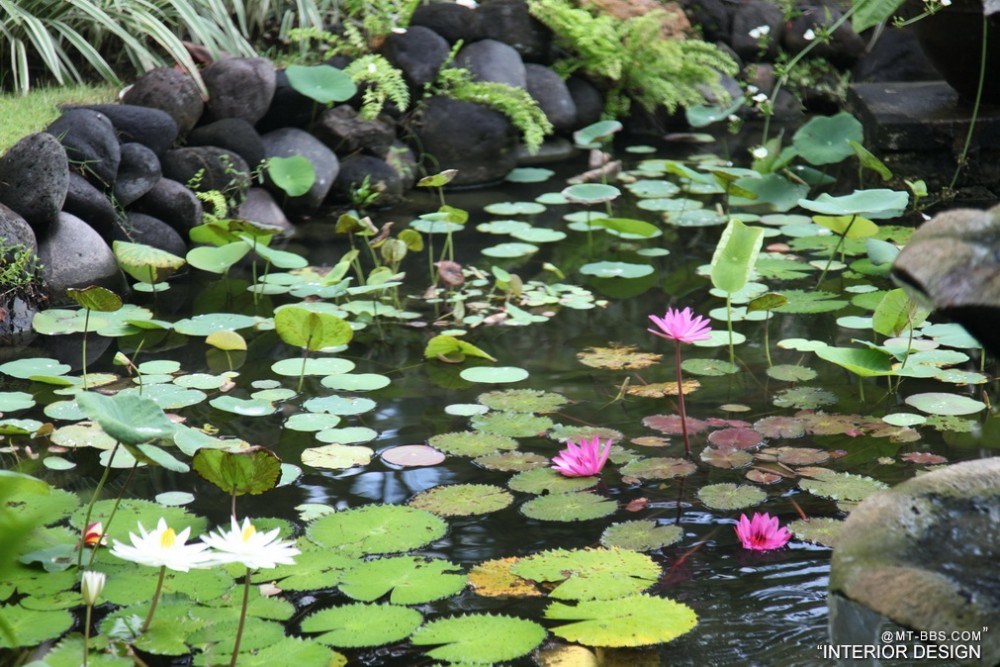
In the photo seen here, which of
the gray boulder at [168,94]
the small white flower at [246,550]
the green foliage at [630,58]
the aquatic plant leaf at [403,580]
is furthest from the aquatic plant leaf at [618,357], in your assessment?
the green foliage at [630,58]

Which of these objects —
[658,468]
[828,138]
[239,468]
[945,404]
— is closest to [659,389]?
[658,468]

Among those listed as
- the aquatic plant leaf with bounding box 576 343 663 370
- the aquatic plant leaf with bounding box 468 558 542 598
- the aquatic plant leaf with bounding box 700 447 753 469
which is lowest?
the aquatic plant leaf with bounding box 576 343 663 370

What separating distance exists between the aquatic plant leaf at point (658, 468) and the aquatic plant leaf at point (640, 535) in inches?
9.4

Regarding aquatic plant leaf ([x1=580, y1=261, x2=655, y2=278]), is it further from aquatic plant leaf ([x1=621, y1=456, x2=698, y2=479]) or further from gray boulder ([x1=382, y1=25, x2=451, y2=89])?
gray boulder ([x1=382, y1=25, x2=451, y2=89])

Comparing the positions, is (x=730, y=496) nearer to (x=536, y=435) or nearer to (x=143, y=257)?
(x=536, y=435)

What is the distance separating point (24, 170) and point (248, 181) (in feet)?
3.57

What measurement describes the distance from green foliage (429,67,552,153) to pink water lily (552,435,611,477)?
3217 mm

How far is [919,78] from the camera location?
687 centimetres

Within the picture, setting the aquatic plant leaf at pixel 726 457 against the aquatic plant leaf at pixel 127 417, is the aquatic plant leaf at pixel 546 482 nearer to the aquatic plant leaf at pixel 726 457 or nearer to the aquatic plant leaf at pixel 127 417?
the aquatic plant leaf at pixel 726 457

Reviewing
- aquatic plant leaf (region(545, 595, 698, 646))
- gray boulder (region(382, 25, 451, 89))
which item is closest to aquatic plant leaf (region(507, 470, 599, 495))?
aquatic plant leaf (region(545, 595, 698, 646))

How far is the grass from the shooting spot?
4.07 meters

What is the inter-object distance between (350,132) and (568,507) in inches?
129

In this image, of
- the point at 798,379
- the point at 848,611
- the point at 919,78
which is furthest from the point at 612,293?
the point at 919,78

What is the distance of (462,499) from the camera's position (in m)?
2.43
